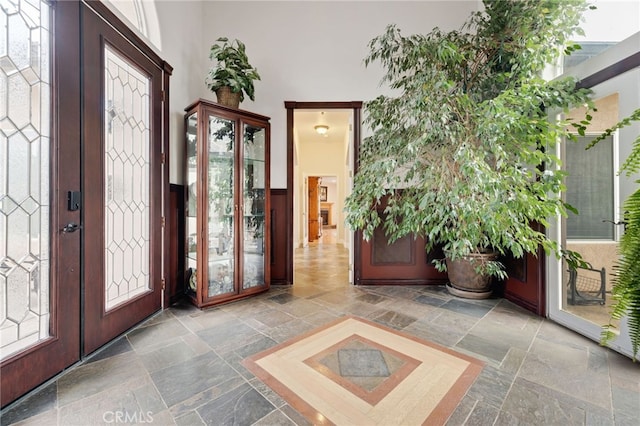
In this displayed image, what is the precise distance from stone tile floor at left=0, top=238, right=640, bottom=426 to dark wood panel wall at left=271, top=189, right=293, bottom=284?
0.71 meters

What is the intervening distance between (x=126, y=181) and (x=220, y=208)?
0.81 meters

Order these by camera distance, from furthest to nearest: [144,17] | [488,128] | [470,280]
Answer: [470,280], [144,17], [488,128]

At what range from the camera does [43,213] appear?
1453 mm

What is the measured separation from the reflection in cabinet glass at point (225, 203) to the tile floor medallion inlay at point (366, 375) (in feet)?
3.61

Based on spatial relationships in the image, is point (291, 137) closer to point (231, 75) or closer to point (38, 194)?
point (231, 75)

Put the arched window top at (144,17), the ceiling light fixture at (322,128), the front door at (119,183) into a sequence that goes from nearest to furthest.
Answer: the front door at (119,183) < the arched window top at (144,17) < the ceiling light fixture at (322,128)

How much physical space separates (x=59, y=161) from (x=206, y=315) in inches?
61.4

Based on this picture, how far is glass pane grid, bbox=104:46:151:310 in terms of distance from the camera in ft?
6.30

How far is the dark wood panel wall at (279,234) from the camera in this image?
3.28 m

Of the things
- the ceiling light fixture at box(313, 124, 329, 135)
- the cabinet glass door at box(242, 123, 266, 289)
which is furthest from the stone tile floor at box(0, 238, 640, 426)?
the ceiling light fixture at box(313, 124, 329, 135)

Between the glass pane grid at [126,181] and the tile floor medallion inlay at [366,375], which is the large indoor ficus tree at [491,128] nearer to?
the tile floor medallion inlay at [366,375]

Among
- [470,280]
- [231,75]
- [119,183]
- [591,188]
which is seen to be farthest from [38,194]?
[591,188]

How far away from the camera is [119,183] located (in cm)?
201

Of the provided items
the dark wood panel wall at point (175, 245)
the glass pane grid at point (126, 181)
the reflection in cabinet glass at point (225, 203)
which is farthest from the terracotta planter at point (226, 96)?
the dark wood panel wall at point (175, 245)
